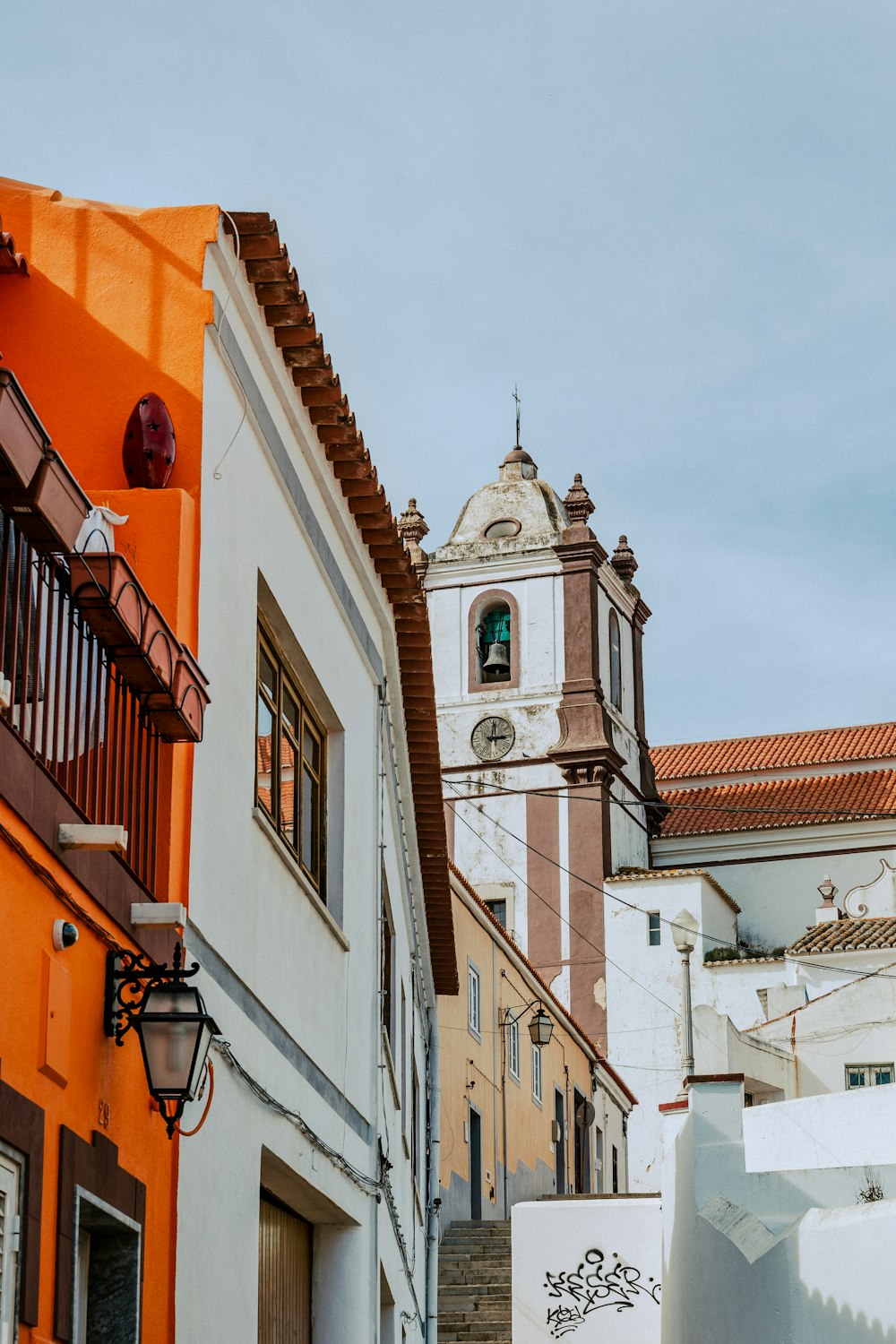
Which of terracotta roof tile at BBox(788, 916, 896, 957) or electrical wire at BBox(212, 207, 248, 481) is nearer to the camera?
electrical wire at BBox(212, 207, 248, 481)

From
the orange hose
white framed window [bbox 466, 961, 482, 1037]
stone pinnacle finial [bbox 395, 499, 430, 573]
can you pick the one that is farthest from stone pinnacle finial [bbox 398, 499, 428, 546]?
the orange hose

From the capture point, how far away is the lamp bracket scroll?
6.15m

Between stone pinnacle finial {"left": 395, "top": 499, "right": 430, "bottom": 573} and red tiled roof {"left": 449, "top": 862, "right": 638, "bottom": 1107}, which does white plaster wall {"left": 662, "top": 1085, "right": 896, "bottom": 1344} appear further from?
stone pinnacle finial {"left": 395, "top": 499, "right": 430, "bottom": 573}

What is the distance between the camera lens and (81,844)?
5.67 m

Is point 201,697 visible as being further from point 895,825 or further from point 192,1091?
point 895,825

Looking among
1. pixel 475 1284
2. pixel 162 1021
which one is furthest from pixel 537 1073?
pixel 162 1021

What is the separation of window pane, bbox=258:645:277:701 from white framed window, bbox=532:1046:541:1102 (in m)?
23.6

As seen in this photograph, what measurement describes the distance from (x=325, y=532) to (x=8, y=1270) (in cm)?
571

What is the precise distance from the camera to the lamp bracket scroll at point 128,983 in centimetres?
615

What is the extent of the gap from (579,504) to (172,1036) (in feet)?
125

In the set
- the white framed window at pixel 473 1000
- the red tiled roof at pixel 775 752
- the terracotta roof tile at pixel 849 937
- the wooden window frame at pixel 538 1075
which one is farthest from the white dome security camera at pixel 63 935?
the red tiled roof at pixel 775 752

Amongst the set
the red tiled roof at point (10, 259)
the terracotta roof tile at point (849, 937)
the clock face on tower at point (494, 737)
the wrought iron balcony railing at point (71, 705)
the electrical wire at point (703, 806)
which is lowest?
the wrought iron balcony railing at point (71, 705)

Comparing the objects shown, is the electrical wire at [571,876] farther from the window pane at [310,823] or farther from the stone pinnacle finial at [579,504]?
the window pane at [310,823]

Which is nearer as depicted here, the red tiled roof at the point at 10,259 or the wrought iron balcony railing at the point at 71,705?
the wrought iron balcony railing at the point at 71,705
